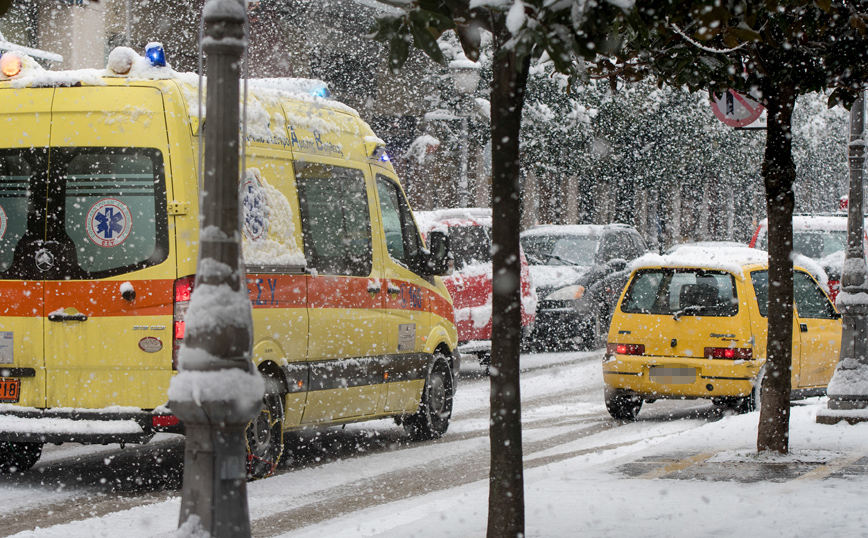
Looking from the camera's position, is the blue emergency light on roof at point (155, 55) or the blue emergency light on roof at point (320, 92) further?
the blue emergency light on roof at point (320, 92)

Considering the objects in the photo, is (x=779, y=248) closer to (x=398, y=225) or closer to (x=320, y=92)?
(x=398, y=225)

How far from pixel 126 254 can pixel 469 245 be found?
8.40m

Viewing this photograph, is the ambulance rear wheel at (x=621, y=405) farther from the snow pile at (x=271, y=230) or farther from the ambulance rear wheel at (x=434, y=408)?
the snow pile at (x=271, y=230)

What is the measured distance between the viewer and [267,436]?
8281 millimetres

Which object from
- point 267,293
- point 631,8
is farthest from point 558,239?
point 631,8

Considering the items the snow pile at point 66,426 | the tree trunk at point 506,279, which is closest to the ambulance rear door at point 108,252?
the snow pile at point 66,426

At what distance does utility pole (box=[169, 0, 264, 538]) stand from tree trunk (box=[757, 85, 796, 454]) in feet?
14.8

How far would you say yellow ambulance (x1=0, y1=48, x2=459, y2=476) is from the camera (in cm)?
755

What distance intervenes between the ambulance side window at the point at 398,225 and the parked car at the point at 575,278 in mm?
8131

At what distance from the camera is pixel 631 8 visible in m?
4.74

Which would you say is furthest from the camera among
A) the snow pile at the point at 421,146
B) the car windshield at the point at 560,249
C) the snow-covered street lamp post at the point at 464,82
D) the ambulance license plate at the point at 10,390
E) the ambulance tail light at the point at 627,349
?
the snow pile at the point at 421,146

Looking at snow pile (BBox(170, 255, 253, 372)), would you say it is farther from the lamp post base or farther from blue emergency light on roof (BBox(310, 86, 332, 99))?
blue emergency light on roof (BBox(310, 86, 332, 99))

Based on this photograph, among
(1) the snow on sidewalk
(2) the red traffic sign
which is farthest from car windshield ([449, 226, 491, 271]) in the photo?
(2) the red traffic sign

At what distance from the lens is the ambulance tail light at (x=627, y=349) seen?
37.8 feet
